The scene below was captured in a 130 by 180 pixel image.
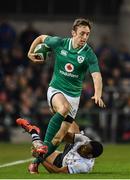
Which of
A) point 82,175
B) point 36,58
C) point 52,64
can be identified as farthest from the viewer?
point 52,64

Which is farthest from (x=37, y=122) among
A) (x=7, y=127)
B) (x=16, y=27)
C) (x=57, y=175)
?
(x=57, y=175)

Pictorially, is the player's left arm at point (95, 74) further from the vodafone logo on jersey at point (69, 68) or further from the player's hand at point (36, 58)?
the player's hand at point (36, 58)

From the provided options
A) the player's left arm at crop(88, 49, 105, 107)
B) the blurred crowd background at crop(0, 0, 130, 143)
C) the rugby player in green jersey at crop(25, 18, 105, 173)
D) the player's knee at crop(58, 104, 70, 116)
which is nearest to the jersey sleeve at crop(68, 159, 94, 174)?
the rugby player in green jersey at crop(25, 18, 105, 173)

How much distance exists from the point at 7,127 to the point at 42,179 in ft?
42.2

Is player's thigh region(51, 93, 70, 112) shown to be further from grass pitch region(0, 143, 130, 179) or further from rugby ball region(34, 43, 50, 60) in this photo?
grass pitch region(0, 143, 130, 179)

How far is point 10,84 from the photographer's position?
89.5ft

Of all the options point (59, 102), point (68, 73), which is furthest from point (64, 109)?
point (68, 73)

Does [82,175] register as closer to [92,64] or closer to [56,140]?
[56,140]

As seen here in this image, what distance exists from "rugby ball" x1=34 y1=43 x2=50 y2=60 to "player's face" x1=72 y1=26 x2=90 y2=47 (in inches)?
19.6

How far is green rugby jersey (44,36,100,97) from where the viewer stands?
15086mm

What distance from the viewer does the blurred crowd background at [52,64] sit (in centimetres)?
2672

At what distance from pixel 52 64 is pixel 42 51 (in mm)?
14384

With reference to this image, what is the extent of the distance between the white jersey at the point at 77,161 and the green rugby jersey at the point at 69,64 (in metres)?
0.75

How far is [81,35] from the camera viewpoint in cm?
1503
